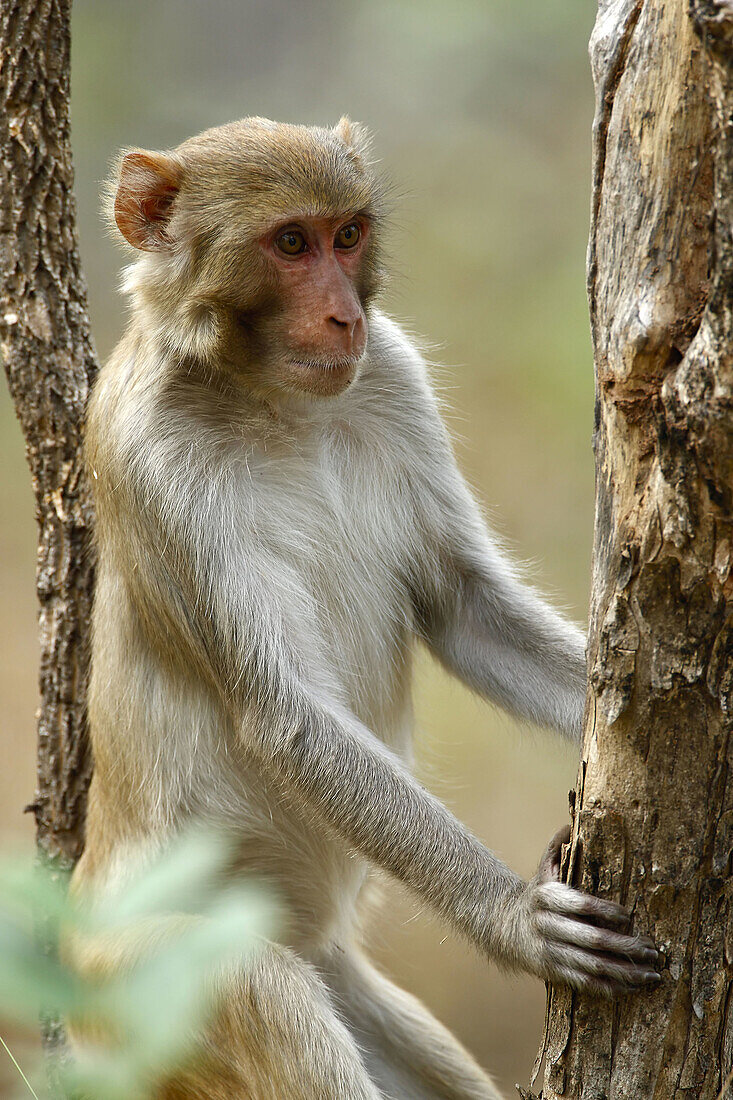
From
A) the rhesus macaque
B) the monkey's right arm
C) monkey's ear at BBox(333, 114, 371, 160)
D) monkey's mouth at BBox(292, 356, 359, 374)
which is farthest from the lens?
monkey's ear at BBox(333, 114, 371, 160)

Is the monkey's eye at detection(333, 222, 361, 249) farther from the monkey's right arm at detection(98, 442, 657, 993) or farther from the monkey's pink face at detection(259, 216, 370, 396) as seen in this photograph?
the monkey's right arm at detection(98, 442, 657, 993)

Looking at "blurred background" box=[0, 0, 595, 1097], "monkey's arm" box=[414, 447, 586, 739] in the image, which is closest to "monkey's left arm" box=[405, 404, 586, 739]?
"monkey's arm" box=[414, 447, 586, 739]

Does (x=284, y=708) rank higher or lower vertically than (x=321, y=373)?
lower

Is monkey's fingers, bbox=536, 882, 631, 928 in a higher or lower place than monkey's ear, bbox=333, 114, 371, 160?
lower

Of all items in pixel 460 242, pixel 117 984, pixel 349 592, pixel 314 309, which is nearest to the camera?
pixel 117 984

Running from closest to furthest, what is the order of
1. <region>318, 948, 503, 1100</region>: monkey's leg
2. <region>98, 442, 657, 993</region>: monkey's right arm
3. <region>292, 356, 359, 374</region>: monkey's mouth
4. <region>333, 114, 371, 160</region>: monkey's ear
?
<region>98, 442, 657, 993</region>: monkey's right arm < <region>292, 356, 359, 374</region>: monkey's mouth < <region>333, 114, 371, 160</region>: monkey's ear < <region>318, 948, 503, 1100</region>: monkey's leg

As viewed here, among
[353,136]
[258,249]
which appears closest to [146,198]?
[258,249]

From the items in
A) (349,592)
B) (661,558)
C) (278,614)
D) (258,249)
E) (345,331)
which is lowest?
(278,614)

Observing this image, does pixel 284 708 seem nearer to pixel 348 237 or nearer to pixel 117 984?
pixel 348 237

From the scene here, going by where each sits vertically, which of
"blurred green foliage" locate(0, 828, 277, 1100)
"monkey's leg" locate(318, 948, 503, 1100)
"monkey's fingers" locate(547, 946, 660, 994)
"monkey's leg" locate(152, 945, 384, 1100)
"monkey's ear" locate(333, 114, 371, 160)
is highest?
"monkey's ear" locate(333, 114, 371, 160)

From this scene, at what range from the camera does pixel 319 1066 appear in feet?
10.9

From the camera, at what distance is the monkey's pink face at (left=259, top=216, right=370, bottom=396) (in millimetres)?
3471

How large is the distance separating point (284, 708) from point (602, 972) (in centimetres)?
120

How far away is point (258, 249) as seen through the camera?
3514 millimetres
